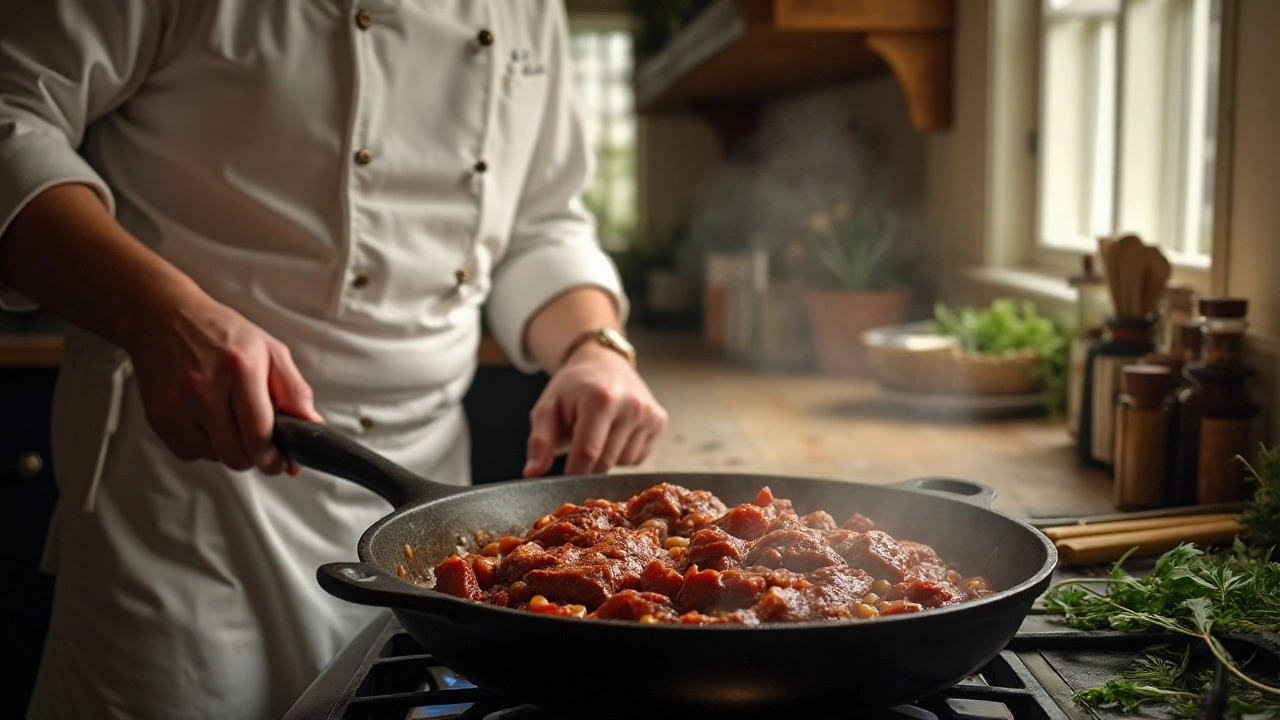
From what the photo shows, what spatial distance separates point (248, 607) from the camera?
1.29 metres

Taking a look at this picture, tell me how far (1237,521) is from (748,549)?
1.74ft

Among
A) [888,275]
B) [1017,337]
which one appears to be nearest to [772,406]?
[1017,337]

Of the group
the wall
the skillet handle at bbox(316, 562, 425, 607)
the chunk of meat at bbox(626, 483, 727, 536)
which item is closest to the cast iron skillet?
the skillet handle at bbox(316, 562, 425, 607)

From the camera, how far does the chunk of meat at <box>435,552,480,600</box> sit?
80cm

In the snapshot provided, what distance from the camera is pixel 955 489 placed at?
965 mm

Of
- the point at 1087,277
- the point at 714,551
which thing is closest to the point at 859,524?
the point at 714,551

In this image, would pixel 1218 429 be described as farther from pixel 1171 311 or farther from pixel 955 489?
pixel 955 489

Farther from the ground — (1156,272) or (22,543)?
(1156,272)

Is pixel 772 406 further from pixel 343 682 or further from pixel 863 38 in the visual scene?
pixel 343 682

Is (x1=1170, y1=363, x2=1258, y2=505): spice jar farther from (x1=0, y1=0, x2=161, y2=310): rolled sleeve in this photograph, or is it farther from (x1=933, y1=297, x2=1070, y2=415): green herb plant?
(x1=0, y1=0, x2=161, y2=310): rolled sleeve

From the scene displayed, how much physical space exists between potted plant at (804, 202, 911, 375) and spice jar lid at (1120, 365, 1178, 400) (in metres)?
1.30

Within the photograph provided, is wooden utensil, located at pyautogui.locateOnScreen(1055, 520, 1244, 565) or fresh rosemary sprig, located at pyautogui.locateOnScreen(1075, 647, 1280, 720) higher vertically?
fresh rosemary sprig, located at pyautogui.locateOnScreen(1075, 647, 1280, 720)

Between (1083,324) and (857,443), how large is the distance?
1.44ft

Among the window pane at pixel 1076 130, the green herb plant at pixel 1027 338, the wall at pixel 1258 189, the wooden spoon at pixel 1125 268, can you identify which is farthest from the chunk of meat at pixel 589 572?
the window pane at pixel 1076 130
